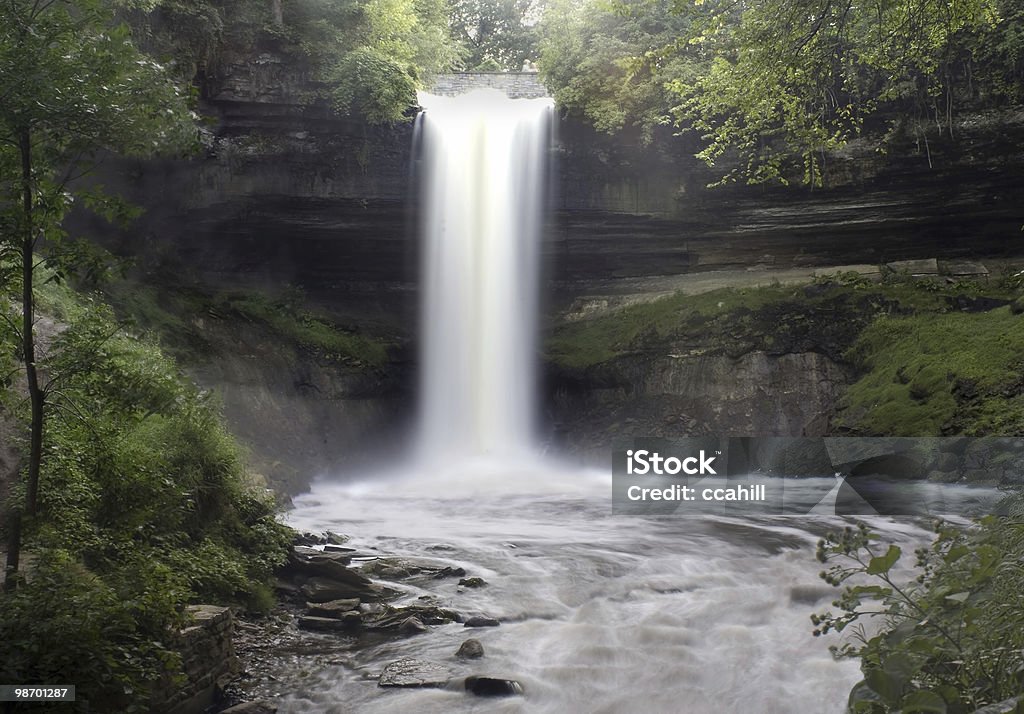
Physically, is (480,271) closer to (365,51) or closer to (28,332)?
(365,51)

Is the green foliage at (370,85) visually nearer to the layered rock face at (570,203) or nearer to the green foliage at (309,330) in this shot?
the layered rock face at (570,203)

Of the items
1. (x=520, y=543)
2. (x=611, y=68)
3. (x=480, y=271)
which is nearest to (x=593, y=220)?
(x=480, y=271)

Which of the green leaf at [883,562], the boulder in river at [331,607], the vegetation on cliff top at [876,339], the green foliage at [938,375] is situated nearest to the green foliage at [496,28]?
the vegetation on cliff top at [876,339]

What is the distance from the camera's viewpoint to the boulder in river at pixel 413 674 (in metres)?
6.46

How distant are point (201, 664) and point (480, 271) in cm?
1447

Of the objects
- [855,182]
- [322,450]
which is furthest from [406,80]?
[855,182]

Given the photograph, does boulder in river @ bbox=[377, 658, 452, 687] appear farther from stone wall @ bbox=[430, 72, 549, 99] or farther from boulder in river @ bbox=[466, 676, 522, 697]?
stone wall @ bbox=[430, 72, 549, 99]

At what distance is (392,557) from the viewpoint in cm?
970

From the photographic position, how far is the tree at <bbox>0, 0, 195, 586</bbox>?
5.01m

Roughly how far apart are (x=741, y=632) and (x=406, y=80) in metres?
14.1

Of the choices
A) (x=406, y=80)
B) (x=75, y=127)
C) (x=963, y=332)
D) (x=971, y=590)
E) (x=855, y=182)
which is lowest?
(x=971, y=590)

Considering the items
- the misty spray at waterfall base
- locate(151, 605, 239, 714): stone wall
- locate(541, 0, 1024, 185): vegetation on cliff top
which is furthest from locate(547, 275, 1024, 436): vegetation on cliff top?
locate(151, 605, 239, 714): stone wall

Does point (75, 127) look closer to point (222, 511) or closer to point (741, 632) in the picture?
point (222, 511)

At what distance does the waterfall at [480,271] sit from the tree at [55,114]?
13.6 meters
